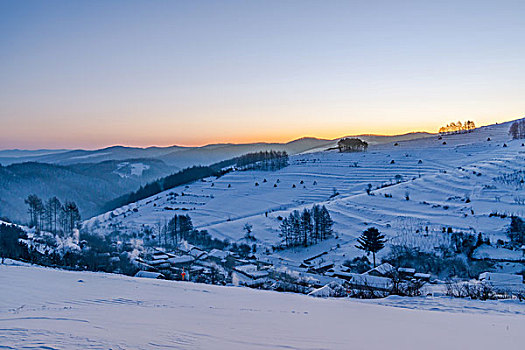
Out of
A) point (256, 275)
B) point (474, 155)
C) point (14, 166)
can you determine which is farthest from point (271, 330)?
point (14, 166)

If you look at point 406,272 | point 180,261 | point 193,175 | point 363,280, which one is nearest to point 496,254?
point 406,272

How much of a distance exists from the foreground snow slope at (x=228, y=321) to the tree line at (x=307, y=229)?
1014 inches

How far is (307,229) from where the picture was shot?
36.0 metres

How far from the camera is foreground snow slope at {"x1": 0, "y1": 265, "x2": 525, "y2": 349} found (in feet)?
15.9

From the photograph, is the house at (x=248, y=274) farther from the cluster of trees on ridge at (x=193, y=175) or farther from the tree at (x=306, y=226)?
the cluster of trees on ridge at (x=193, y=175)

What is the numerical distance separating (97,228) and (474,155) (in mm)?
72354

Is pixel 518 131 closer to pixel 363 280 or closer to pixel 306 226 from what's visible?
pixel 306 226

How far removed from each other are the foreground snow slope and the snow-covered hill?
22074mm

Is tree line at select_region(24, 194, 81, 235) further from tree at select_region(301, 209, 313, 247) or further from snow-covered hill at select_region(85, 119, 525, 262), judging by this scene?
tree at select_region(301, 209, 313, 247)

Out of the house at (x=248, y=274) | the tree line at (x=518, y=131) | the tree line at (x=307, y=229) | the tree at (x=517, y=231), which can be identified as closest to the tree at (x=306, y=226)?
the tree line at (x=307, y=229)

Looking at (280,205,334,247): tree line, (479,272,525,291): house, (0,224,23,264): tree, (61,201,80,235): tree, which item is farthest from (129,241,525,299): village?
(61,201,80,235): tree

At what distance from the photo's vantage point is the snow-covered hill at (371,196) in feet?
109

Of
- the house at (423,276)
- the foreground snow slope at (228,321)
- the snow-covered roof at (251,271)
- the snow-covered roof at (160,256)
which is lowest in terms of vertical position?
the snow-covered roof at (160,256)

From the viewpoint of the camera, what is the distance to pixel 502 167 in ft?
165
